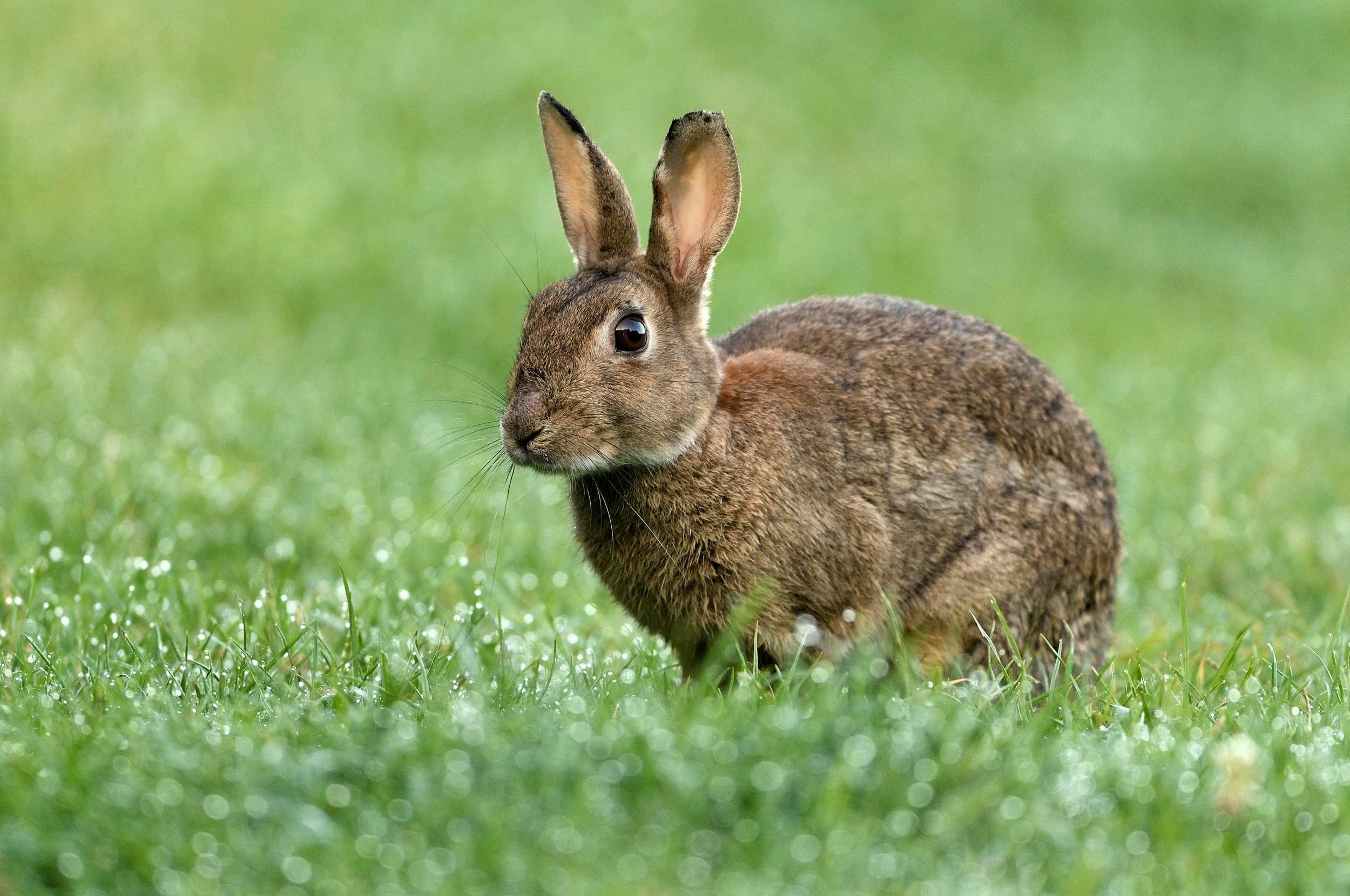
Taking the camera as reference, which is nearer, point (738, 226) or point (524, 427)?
point (524, 427)

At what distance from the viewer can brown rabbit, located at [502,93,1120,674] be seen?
14.9 feet

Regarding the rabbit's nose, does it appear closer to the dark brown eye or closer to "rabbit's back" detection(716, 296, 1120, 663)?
the dark brown eye

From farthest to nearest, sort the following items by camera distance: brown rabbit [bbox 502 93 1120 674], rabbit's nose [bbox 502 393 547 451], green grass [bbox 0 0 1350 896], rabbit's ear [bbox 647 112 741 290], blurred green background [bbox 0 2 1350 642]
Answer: blurred green background [bbox 0 2 1350 642] → rabbit's ear [bbox 647 112 741 290] → brown rabbit [bbox 502 93 1120 674] → rabbit's nose [bbox 502 393 547 451] → green grass [bbox 0 0 1350 896]

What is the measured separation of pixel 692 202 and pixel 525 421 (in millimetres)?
1004

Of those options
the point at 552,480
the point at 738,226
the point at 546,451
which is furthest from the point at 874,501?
the point at 738,226

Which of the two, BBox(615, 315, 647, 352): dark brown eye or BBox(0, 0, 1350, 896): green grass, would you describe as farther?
BBox(615, 315, 647, 352): dark brown eye

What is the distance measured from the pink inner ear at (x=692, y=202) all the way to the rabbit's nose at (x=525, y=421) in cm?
77

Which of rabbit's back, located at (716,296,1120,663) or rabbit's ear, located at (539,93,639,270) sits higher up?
rabbit's ear, located at (539,93,639,270)

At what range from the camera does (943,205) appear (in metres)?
15.2

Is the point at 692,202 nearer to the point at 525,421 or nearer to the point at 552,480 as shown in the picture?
the point at 525,421

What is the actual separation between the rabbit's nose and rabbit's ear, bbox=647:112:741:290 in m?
0.74

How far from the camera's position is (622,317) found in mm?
4633

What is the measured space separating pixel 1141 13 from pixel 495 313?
11.9 m

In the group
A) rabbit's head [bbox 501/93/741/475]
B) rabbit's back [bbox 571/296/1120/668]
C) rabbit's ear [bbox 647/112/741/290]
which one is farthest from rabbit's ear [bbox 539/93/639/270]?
rabbit's back [bbox 571/296/1120/668]
